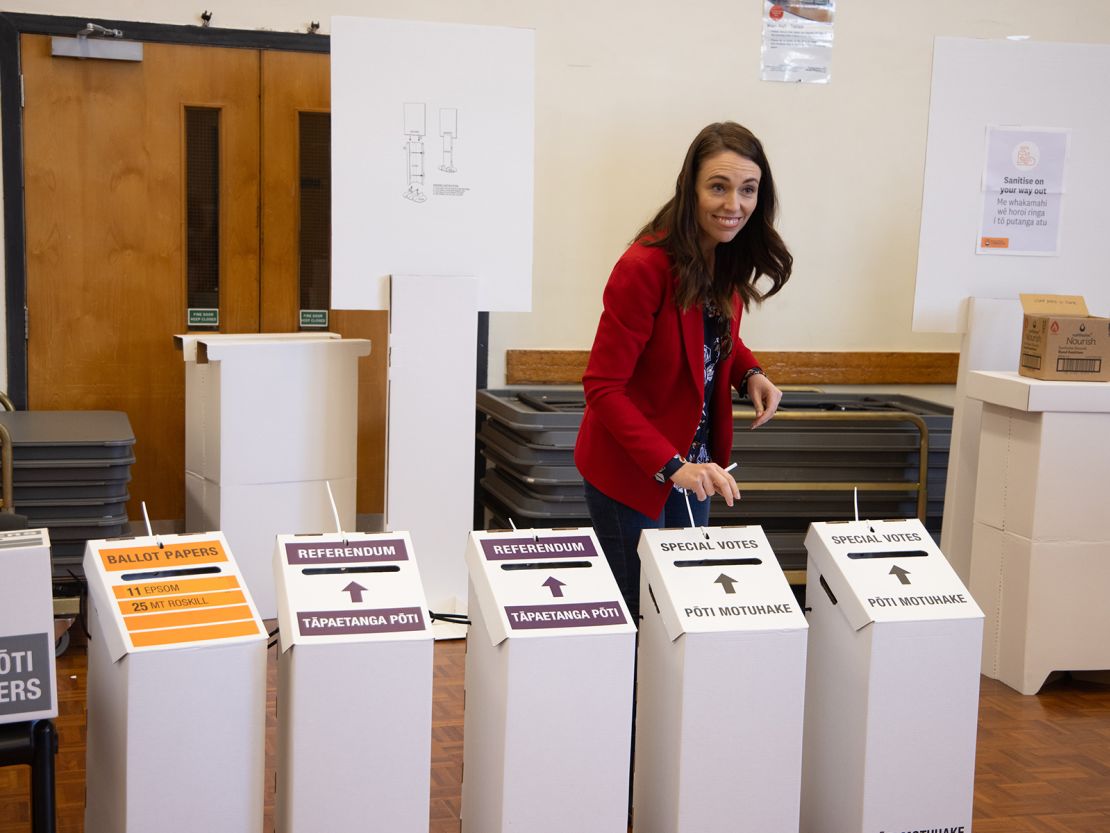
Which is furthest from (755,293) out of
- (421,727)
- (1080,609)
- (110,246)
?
(110,246)

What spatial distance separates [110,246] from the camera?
4.41 m

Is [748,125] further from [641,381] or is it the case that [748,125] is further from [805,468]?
[641,381]

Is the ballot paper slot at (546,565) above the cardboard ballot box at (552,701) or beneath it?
above

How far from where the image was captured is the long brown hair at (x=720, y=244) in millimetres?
2320

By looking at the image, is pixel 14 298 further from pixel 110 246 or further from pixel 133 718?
pixel 133 718

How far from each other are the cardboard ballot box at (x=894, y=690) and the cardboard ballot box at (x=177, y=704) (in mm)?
1031

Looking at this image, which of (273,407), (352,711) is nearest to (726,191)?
(352,711)

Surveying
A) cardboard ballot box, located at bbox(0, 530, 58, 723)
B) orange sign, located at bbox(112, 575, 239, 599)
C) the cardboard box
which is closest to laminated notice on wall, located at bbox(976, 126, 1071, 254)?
the cardboard box

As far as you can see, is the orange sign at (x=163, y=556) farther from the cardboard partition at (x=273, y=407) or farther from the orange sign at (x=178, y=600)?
the cardboard partition at (x=273, y=407)

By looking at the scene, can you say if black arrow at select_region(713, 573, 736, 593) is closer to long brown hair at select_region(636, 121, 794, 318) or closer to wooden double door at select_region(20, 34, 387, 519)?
long brown hair at select_region(636, 121, 794, 318)

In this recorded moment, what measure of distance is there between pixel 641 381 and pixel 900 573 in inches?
23.8

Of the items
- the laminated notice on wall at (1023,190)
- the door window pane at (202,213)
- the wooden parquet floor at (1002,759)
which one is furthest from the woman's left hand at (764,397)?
the door window pane at (202,213)

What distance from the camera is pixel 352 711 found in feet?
6.36

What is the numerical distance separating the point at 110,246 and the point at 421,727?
301 cm
